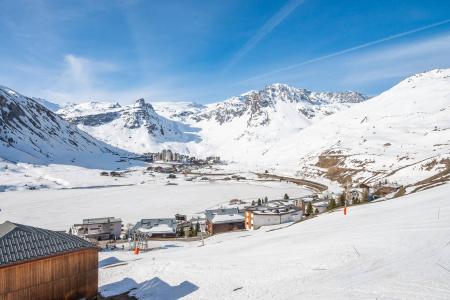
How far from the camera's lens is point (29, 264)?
60.7ft

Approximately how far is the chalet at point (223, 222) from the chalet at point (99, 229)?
54.2 ft

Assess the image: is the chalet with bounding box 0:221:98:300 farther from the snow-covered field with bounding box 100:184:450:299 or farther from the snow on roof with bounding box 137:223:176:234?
the snow on roof with bounding box 137:223:176:234

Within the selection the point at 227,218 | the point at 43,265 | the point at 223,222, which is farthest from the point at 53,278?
the point at 227,218

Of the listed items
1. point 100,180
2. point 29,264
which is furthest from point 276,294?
point 100,180

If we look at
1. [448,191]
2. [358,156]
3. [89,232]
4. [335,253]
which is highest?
[358,156]

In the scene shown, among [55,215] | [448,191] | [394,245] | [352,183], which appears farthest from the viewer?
[352,183]

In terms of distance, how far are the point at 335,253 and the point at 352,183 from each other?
377 ft

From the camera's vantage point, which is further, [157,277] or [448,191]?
[448,191]

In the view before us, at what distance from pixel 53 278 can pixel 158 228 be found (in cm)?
4258

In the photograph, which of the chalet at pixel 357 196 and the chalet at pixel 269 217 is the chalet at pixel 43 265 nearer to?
the chalet at pixel 269 217

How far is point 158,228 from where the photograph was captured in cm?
6172

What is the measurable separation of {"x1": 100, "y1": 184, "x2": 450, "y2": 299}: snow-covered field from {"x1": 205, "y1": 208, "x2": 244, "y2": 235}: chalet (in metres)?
31.7

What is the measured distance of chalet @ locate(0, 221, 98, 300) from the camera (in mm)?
17906

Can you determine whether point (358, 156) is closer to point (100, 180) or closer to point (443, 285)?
point (100, 180)
